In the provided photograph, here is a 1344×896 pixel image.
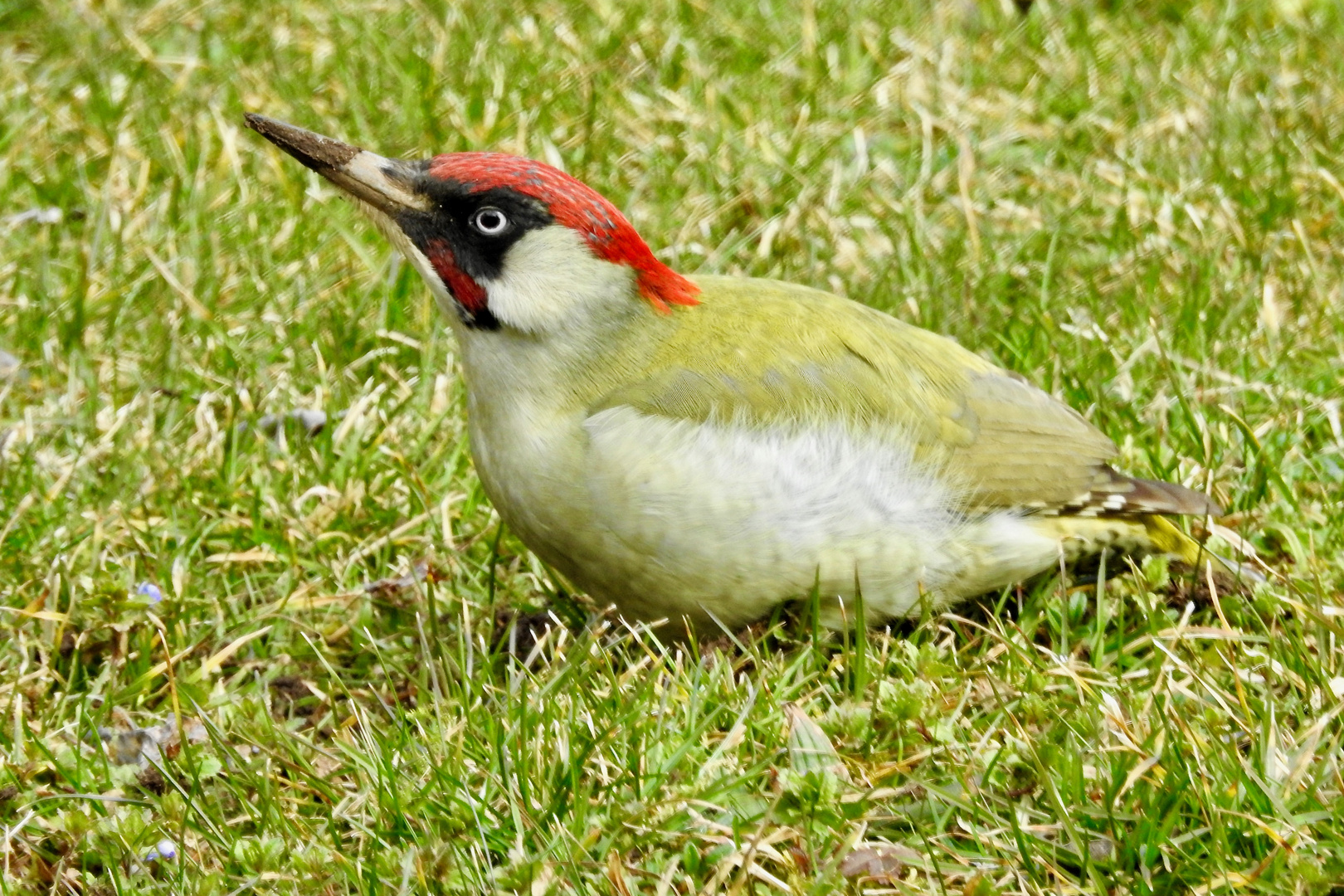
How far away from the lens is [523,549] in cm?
397

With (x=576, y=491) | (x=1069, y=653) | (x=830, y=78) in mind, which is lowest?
(x=1069, y=653)

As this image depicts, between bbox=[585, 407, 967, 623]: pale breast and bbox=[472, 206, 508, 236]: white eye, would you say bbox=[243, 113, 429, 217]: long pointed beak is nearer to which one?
bbox=[472, 206, 508, 236]: white eye

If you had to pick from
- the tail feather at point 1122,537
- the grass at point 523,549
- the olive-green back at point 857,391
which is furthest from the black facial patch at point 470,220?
the tail feather at point 1122,537

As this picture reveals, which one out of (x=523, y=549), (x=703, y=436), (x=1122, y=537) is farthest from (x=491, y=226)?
(x=1122, y=537)

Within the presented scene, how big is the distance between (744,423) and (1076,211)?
6.94 feet

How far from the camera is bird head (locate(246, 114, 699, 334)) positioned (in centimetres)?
338

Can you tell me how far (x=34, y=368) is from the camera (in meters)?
4.46

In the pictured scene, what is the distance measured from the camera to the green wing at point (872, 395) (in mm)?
3375

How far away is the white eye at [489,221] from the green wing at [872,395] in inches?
14.8

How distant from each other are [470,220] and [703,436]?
24.8 inches

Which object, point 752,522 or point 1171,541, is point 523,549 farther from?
point 1171,541

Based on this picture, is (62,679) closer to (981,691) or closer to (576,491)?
(576,491)

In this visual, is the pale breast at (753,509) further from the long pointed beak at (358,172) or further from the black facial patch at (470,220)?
the long pointed beak at (358,172)

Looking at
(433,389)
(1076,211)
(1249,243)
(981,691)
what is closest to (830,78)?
(1076,211)
